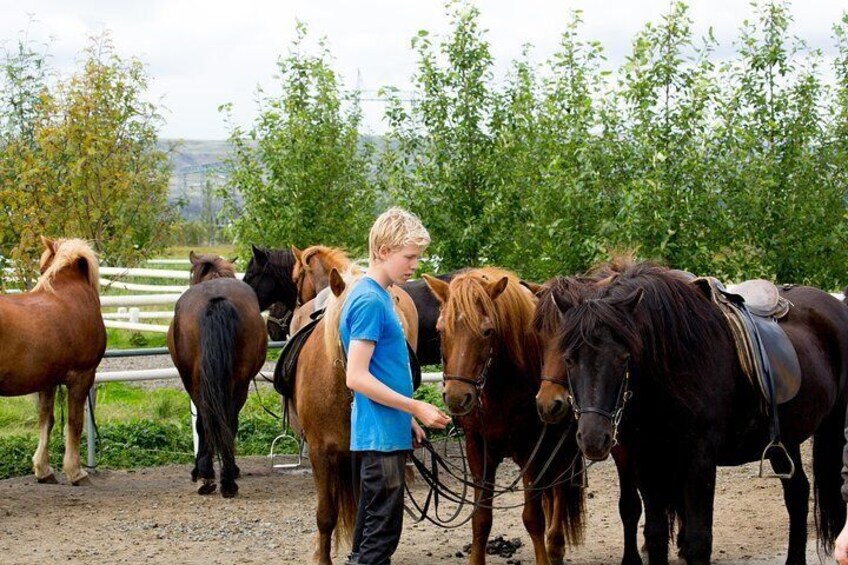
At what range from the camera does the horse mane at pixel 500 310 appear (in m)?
6.11

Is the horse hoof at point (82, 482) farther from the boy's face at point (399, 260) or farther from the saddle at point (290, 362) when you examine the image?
the boy's face at point (399, 260)

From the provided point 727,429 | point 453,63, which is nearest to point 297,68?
point 453,63

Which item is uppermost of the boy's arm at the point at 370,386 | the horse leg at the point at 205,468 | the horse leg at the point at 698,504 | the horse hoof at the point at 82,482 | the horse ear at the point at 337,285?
the horse ear at the point at 337,285

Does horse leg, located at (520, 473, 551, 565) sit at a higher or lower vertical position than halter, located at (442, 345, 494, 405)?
lower

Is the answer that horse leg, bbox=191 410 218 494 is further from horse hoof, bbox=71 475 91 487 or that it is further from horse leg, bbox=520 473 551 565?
horse leg, bbox=520 473 551 565

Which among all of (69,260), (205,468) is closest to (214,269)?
(69,260)

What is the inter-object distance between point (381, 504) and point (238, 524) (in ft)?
11.8

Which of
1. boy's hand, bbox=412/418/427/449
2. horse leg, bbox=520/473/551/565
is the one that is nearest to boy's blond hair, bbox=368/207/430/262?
boy's hand, bbox=412/418/427/449

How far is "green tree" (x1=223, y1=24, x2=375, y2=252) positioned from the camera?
1240 cm

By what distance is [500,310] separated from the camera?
6371 mm

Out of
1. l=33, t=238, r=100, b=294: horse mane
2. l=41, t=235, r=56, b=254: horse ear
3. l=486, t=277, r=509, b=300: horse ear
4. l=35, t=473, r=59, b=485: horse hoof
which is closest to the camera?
l=486, t=277, r=509, b=300: horse ear

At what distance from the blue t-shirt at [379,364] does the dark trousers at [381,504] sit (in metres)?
0.06

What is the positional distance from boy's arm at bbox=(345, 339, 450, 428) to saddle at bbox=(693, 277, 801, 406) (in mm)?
1798

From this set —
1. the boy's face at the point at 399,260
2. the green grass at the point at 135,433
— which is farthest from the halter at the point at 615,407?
the green grass at the point at 135,433
